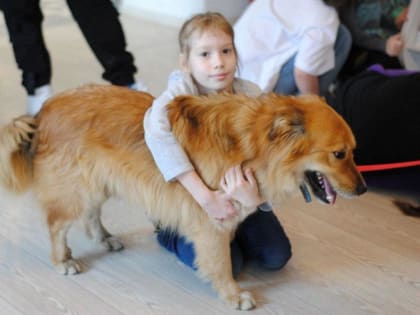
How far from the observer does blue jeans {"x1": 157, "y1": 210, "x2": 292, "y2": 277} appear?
1810 millimetres

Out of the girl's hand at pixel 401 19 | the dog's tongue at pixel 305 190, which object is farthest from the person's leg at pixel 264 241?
the girl's hand at pixel 401 19

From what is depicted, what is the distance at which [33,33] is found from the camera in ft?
7.95

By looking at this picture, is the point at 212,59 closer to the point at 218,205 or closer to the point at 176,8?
the point at 218,205

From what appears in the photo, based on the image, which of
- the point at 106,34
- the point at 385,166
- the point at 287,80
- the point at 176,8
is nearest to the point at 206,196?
the point at 385,166

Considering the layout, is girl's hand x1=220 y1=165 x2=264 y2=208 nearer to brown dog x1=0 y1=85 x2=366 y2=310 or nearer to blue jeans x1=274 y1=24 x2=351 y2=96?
brown dog x1=0 y1=85 x2=366 y2=310

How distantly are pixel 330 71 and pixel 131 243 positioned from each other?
1629 mm

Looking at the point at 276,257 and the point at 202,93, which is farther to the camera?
the point at 276,257

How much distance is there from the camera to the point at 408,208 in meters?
2.19

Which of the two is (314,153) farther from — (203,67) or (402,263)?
(402,263)

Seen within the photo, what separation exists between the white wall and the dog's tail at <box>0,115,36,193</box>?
3088 millimetres

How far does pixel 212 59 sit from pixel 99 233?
81cm

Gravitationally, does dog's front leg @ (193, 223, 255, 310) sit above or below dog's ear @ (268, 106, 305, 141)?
below

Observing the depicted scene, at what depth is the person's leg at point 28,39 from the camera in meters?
2.37

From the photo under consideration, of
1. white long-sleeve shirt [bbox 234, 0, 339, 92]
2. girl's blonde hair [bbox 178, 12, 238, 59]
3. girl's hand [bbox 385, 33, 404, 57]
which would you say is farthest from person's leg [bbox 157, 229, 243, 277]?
girl's hand [bbox 385, 33, 404, 57]
